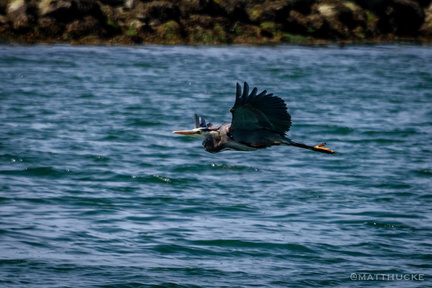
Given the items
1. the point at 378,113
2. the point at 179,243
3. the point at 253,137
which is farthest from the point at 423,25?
the point at 253,137

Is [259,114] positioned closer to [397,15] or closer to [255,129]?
[255,129]

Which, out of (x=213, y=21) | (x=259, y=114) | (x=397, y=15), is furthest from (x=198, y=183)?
(x=397, y=15)

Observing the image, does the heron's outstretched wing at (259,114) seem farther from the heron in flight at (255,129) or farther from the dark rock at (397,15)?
the dark rock at (397,15)

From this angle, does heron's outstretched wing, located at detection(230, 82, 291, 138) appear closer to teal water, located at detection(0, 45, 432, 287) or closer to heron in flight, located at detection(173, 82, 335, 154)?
heron in flight, located at detection(173, 82, 335, 154)

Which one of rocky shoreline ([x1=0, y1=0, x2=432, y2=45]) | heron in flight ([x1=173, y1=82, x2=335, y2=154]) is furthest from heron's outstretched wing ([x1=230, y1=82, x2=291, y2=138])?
rocky shoreline ([x1=0, y1=0, x2=432, y2=45])

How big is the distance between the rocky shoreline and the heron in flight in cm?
2849

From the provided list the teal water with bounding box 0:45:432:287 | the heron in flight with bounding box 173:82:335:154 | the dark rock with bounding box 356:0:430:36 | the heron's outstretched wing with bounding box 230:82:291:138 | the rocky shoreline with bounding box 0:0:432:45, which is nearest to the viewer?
the heron's outstretched wing with bounding box 230:82:291:138

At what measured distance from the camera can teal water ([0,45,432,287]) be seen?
13.1 metres

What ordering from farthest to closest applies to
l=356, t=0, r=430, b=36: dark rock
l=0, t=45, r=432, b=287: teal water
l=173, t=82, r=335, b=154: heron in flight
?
l=356, t=0, r=430, b=36: dark rock
l=0, t=45, r=432, b=287: teal water
l=173, t=82, r=335, b=154: heron in flight

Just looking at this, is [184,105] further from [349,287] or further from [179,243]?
[349,287]

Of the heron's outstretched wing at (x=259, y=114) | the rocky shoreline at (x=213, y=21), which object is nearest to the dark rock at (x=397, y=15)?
the rocky shoreline at (x=213, y=21)

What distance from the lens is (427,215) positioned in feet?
52.4

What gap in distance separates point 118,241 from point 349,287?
13.6 ft

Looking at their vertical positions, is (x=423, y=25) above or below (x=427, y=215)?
above
